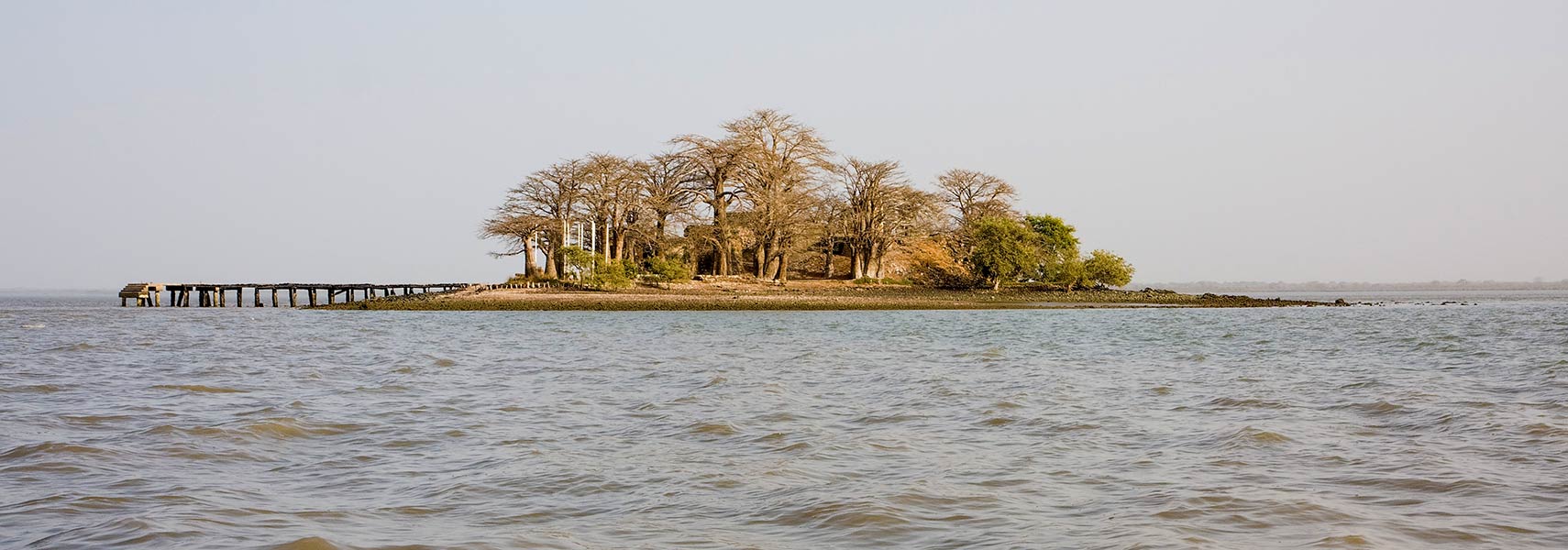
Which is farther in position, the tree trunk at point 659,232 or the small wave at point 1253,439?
the tree trunk at point 659,232

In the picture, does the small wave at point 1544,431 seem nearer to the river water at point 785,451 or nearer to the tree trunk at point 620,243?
the river water at point 785,451

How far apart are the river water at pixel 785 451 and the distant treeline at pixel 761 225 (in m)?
39.1

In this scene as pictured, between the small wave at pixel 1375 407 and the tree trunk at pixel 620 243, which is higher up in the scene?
the tree trunk at pixel 620 243

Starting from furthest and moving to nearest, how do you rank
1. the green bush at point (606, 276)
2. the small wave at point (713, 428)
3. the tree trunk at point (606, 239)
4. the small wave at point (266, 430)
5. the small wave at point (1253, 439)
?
the tree trunk at point (606, 239)
the green bush at point (606, 276)
the small wave at point (713, 428)
the small wave at point (266, 430)
the small wave at point (1253, 439)

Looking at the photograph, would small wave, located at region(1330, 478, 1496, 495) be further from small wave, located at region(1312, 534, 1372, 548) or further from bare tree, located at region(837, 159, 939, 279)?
bare tree, located at region(837, 159, 939, 279)

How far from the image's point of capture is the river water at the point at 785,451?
6027 millimetres


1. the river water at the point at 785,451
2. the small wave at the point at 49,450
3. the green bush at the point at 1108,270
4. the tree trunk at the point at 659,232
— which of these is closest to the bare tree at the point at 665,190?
the tree trunk at the point at 659,232

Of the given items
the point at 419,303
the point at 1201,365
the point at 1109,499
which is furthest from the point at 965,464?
the point at 419,303

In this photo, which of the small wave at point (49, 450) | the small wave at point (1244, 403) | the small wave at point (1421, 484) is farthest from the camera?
Answer: the small wave at point (1244, 403)

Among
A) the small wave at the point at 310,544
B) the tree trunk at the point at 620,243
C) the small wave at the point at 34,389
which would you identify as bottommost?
the small wave at the point at 310,544

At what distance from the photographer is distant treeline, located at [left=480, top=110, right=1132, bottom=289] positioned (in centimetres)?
5897

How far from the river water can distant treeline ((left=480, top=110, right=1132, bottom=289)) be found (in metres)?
39.1

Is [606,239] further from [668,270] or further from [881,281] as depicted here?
[881,281]

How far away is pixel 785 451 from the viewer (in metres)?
8.88
